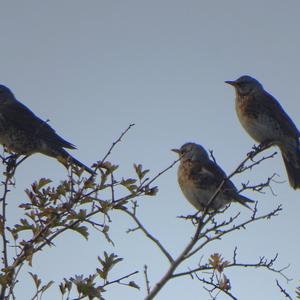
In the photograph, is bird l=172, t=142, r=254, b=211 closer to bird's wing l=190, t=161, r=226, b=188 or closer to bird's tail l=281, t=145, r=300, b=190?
bird's wing l=190, t=161, r=226, b=188

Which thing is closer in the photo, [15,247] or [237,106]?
[15,247]

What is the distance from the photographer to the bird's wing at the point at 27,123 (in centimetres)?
822

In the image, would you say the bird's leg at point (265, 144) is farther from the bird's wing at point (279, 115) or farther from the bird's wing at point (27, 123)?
the bird's wing at point (27, 123)

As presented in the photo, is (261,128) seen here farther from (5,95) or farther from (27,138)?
(5,95)

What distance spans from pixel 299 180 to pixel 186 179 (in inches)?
69.8

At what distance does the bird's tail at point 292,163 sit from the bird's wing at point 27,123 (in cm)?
315

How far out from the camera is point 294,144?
8.88 m

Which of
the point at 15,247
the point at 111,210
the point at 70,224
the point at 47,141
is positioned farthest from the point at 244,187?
the point at 47,141

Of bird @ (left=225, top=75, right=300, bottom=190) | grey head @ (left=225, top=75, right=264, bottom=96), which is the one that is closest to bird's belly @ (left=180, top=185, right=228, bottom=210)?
bird @ (left=225, top=75, right=300, bottom=190)

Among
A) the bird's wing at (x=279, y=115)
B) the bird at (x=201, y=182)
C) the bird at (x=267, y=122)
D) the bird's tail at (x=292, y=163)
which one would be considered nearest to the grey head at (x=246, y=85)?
the bird at (x=267, y=122)

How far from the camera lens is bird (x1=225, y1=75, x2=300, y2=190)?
8.54 meters

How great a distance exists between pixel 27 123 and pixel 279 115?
→ 3.55 metres

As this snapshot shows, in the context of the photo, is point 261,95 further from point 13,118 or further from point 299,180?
point 13,118

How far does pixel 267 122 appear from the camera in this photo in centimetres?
855
